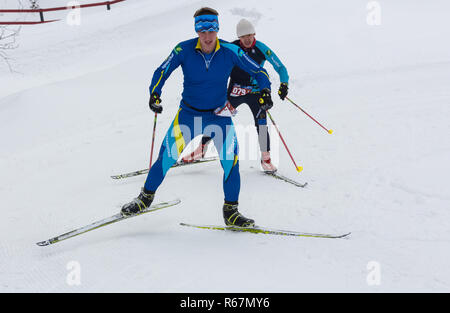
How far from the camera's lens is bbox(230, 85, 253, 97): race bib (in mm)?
5297

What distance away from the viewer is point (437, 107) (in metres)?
7.38

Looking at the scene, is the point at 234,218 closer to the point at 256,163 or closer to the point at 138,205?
the point at 138,205

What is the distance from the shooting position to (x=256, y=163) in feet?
19.9

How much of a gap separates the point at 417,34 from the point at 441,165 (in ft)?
25.2

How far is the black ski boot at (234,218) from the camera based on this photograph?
3.80 m

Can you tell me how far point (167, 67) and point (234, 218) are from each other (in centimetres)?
162

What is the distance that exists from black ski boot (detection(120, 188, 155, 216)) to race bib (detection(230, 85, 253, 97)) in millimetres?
2162

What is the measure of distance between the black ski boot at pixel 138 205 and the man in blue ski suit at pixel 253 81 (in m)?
2.12

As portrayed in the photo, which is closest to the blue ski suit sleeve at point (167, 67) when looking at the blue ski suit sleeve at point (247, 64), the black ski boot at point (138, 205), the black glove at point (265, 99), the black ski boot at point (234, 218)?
A: the blue ski suit sleeve at point (247, 64)

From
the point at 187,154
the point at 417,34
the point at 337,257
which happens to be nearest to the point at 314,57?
the point at 417,34

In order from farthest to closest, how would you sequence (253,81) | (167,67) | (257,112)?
(257,112) < (253,81) < (167,67)

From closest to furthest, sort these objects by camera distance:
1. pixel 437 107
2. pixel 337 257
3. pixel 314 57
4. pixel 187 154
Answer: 1. pixel 337 257
2. pixel 187 154
3. pixel 437 107
4. pixel 314 57

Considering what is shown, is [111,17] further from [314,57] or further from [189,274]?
[189,274]

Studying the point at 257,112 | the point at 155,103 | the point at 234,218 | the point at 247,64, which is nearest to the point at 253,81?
the point at 257,112
